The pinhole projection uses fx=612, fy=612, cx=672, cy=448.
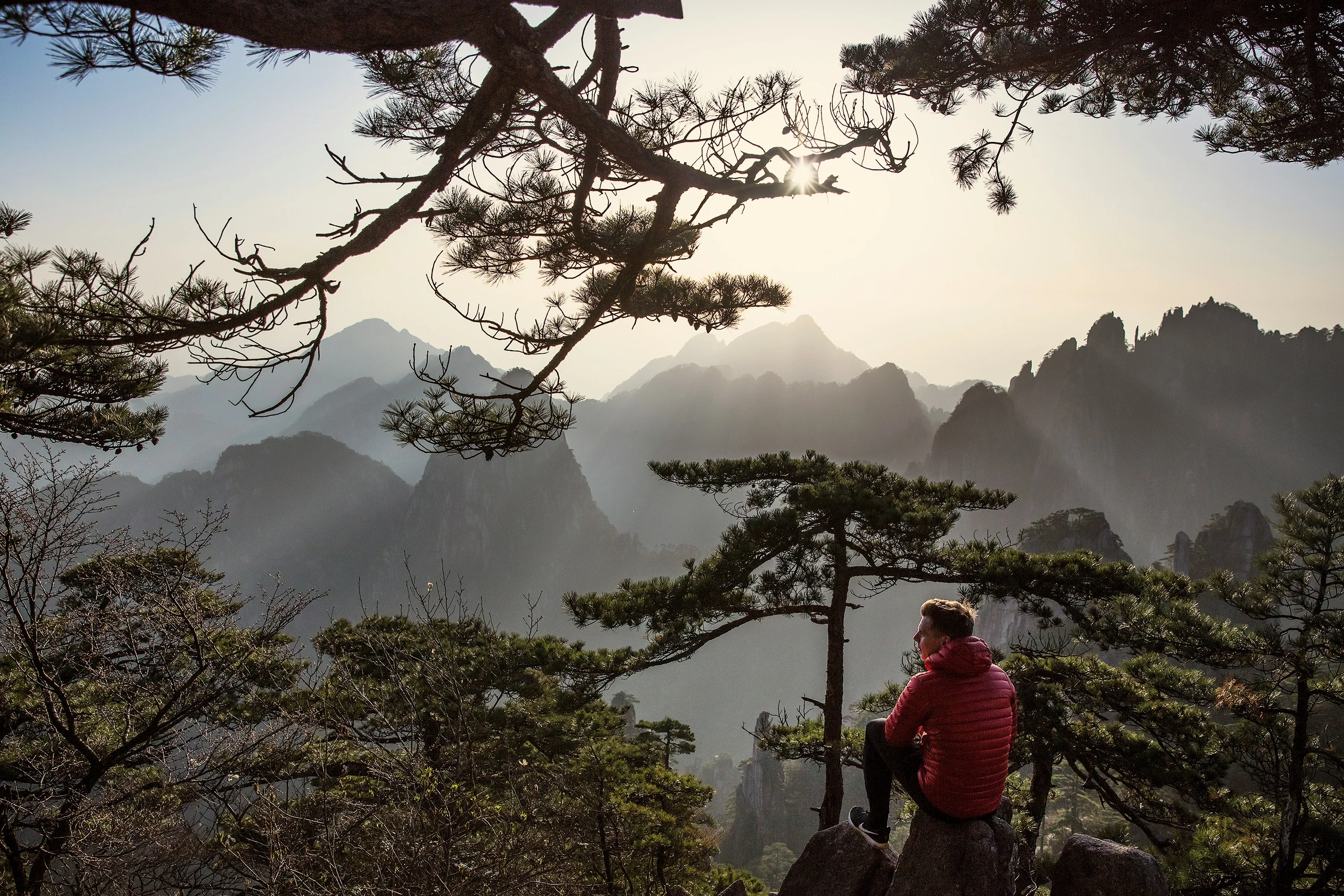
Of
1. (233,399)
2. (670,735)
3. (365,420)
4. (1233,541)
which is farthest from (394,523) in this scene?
(1233,541)

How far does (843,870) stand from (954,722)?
136 centimetres

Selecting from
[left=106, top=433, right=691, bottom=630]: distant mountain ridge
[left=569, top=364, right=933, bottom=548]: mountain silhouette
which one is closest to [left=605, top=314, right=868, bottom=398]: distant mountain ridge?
[left=569, top=364, right=933, bottom=548]: mountain silhouette

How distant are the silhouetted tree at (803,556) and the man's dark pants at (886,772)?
76.9 inches

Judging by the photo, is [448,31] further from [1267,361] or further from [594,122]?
[1267,361]

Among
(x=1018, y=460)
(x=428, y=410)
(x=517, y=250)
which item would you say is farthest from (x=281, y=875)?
(x=1018, y=460)

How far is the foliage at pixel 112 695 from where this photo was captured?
526 cm

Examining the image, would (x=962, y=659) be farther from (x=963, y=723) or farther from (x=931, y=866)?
(x=931, y=866)

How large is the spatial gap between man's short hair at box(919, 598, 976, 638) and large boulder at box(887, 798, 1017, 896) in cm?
94

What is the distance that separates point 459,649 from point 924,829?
4980 mm

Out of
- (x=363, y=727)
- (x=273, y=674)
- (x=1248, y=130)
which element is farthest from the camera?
(x=273, y=674)

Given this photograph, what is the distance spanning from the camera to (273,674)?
713cm

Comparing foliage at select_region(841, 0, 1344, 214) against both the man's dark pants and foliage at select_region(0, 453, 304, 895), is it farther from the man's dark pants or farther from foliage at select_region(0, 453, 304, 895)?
foliage at select_region(0, 453, 304, 895)

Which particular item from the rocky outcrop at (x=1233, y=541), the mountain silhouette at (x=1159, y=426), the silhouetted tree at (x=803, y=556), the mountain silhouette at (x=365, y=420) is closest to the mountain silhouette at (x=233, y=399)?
the mountain silhouette at (x=365, y=420)

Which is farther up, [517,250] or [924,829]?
[517,250]
